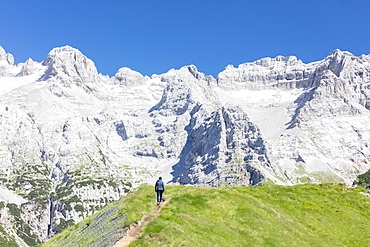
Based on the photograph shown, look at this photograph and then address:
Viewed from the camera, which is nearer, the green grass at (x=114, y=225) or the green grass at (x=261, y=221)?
the green grass at (x=261, y=221)

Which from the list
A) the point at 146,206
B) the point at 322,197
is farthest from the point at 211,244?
the point at 322,197

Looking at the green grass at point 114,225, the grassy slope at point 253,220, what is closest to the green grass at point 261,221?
the grassy slope at point 253,220

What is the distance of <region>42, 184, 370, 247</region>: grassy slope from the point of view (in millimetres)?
42031

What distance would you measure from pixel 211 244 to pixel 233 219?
10.5 m

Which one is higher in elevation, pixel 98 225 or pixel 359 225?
pixel 98 225

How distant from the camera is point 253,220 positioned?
1976 inches

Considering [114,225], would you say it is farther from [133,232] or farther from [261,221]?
[261,221]

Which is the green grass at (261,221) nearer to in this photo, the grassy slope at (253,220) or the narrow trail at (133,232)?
the grassy slope at (253,220)

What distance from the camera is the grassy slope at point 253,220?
42.0 meters

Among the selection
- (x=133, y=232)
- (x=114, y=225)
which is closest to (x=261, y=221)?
(x=133, y=232)

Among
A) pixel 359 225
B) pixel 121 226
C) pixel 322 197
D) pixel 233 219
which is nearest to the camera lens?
pixel 121 226

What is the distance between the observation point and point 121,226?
4425cm

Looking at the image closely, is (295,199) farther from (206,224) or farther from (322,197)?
(206,224)

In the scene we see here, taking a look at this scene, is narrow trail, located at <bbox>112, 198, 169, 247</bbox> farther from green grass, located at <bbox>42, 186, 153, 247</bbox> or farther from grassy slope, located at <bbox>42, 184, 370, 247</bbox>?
grassy slope, located at <bbox>42, 184, 370, 247</bbox>
